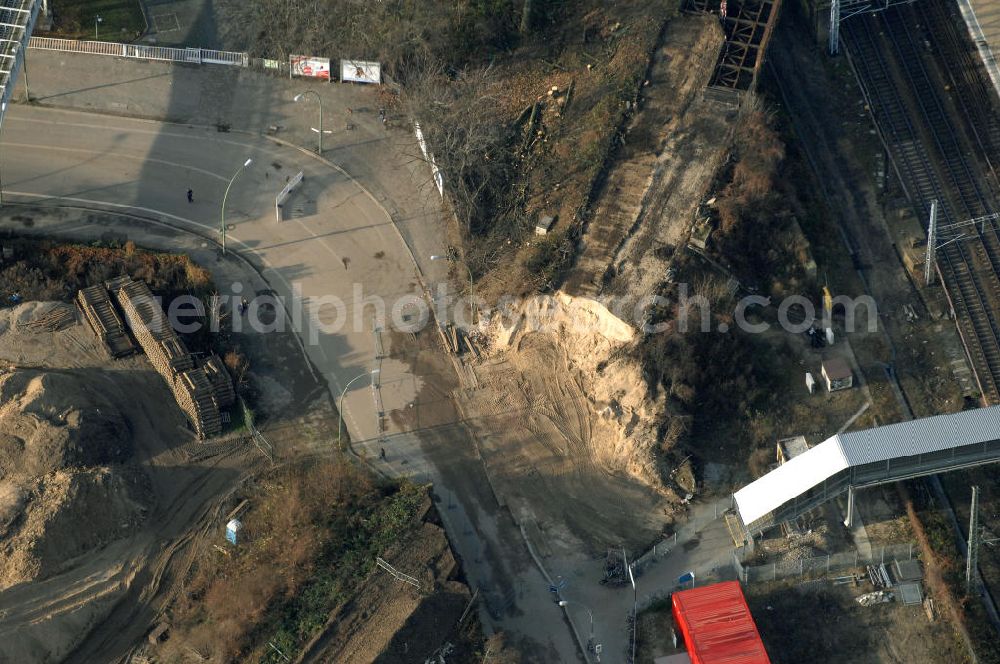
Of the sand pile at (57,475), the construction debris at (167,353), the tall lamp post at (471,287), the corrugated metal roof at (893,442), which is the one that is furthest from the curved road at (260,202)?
the corrugated metal roof at (893,442)

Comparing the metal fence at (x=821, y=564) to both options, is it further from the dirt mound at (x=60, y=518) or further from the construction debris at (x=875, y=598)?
the dirt mound at (x=60, y=518)

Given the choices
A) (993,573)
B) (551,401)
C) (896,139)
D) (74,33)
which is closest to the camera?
(993,573)

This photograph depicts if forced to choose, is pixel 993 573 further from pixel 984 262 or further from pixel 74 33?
pixel 74 33

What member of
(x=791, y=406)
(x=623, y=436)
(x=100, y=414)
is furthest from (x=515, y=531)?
(x=100, y=414)

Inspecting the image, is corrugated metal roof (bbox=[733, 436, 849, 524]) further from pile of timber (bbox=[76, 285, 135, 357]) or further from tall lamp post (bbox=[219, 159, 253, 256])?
pile of timber (bbox=[76, 285, 135, 357])

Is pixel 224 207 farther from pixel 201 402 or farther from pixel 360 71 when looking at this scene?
pixel 201 402

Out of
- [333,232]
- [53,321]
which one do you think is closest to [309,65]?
[333,232]

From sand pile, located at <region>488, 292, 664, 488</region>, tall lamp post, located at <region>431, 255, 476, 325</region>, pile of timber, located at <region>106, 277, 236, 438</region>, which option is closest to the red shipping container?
sand pile, located at <region>488, 292, 664, 488</region>
